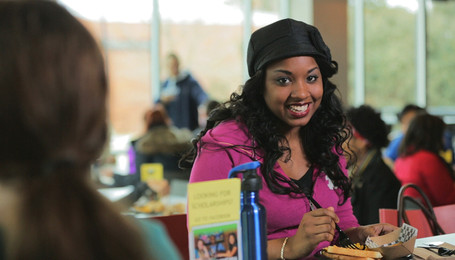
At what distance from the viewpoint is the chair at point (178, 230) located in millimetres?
2076

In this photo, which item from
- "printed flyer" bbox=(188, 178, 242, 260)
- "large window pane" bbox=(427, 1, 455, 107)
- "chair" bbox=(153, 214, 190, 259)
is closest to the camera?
"printed flyer" bbox=(188, 178, 242, 260)

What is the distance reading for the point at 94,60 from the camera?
772mm

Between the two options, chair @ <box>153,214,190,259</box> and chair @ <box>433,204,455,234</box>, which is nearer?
chair @ <box>153,214,190,259</box>

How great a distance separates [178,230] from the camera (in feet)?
6.86

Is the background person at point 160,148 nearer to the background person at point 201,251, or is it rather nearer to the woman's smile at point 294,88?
the woman's smile at point 294,88

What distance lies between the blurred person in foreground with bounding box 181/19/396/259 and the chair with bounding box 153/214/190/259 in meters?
0.23

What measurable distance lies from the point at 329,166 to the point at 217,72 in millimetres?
5070

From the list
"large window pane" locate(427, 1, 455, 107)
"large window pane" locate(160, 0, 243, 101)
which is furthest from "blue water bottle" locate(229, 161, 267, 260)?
"large window pane" locate(427, 1, 455, 107)

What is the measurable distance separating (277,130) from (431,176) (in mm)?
1957

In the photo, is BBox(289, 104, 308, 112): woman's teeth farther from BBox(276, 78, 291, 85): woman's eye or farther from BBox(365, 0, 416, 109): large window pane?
BBox(365, 0, 416, 109): large window pane

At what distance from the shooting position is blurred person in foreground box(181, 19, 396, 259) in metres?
1.82

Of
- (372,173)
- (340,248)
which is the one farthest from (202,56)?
(340,248)

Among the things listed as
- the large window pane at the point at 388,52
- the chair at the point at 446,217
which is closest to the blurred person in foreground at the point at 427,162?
the chair at the point at 446,217

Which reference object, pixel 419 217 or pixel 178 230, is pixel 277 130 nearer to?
pixel 178 230
